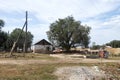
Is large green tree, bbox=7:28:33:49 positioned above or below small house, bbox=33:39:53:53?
above

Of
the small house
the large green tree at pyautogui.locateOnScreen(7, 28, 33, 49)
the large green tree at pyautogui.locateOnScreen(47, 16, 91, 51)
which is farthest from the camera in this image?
the large green tree at pyautogui.locateOnScreen(7, 28, 33, 49)

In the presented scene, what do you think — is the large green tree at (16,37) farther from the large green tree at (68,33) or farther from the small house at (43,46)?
the large green tree at (68,33)

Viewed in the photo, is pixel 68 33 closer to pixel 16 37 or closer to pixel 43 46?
pixel 43 46

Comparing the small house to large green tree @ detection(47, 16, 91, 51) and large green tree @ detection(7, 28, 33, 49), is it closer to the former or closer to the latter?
large green tree @ detection(47, 16, 91, 51)

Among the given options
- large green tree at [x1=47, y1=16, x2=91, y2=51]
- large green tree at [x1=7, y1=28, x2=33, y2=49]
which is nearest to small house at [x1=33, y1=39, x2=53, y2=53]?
large green tree at [x1=47, y1=16, x2=91, y2=51]

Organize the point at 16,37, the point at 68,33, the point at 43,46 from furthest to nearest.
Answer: the point at 16,37 < the point at 43,46 < the point at 68,33

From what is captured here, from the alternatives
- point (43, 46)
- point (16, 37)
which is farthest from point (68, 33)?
point (16, 37)

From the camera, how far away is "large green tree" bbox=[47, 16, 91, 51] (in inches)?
3066

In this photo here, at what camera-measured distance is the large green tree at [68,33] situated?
255 ft

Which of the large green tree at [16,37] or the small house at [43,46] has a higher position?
the large green tree at [16,37]

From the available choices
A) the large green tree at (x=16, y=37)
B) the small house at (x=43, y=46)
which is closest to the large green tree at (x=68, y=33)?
the small house at (x=43, y=46)

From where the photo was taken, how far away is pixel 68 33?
255 feet

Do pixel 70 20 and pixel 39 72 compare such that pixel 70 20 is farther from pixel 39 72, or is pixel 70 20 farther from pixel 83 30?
pixel 39 72

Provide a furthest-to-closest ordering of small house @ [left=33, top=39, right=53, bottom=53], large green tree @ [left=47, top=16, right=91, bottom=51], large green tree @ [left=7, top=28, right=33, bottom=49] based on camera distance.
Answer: large green tree @ [left=7, top=28, right=33, bottom=49], small house @ [left=33, top=39, right=53, bottom=53], large green tree @ [left=47, top=16, right=91, bottom=51]
